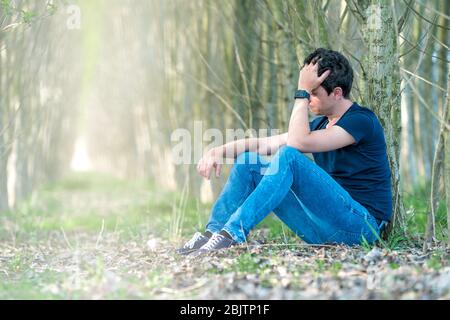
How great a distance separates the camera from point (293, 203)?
16.4 ft

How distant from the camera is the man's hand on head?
4758 mm

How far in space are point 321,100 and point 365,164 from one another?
0.51 meters

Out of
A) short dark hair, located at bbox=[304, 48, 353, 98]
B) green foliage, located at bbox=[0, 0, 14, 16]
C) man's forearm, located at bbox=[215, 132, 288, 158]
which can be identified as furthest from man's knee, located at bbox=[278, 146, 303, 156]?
green foliage, located at bbox=[0, 0, 14, 16]

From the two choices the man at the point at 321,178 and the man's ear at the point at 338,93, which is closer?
the man at the point at 321,178

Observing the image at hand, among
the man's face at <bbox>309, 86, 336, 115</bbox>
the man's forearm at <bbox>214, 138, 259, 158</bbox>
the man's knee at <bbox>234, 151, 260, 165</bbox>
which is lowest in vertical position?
the man's knee at <bbox>234, 151, 260, 165</bbox>

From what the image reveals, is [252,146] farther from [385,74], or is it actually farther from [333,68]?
[385,74]

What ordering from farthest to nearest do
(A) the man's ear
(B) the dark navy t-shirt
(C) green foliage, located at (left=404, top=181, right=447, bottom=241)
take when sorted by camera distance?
(C) green foliage, located at (left=404, top=181, right=447, bottom=241) → (A) the man's ear → (B) the dark navy t-shirt

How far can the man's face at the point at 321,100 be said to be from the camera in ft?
15.9

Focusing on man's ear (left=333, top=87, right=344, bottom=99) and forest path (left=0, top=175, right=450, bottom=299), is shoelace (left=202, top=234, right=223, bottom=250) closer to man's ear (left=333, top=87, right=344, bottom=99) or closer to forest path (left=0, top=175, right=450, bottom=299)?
forest path (left=0, top=175, right=450, bottom=299)

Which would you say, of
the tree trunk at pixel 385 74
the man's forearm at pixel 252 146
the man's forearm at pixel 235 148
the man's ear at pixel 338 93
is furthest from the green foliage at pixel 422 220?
the man's forearm at pixel 235 148

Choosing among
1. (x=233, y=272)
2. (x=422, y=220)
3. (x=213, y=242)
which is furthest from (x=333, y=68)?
(x=422, y=220)

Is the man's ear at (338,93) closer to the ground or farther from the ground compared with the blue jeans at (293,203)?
farther from the ground

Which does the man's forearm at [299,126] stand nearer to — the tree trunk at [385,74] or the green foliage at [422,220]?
the tree trunk at [385,74]
